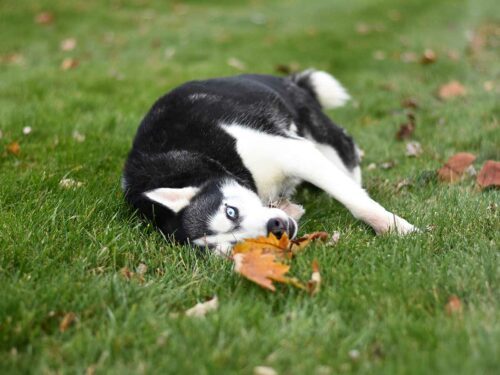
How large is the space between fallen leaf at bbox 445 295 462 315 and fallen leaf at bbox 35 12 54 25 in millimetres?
9645

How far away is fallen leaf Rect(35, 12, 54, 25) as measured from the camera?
10070mm

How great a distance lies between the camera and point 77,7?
36.6 feet

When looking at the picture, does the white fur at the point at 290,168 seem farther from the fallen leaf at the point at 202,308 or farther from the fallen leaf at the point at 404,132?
the fallen leaf at the point at 404,132

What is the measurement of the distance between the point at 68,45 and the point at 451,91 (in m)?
5.95

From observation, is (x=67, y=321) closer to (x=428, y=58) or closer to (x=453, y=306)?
(x=453, y=306)

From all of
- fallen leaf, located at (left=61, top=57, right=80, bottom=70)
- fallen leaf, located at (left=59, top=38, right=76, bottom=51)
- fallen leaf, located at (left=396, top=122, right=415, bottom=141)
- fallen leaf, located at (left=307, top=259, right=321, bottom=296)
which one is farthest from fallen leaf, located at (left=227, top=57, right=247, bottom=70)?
fallen leaf, located at (left=307, top=259, right=321, bottom=296)

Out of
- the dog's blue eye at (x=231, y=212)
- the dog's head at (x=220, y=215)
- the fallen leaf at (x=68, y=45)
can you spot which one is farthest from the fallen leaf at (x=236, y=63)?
the dog's blue eye at (x=231, y=212)

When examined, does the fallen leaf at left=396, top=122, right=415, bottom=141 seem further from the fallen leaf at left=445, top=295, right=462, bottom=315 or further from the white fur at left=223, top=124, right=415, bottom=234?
the fallen leaf at left=445, top=295, right=462, bottom=315

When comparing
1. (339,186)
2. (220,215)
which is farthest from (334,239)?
(220,215)

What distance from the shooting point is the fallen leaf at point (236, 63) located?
773 cm

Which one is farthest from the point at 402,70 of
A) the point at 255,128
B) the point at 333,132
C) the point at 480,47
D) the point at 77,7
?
the point at 77,7

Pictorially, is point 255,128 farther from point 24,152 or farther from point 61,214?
point 24,152

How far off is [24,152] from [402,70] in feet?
18.5

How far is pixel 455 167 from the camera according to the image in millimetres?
4090
